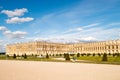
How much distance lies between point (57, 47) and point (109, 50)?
33.6m

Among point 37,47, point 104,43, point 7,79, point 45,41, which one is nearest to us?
point 7,79

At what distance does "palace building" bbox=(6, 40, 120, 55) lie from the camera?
88.4 metres

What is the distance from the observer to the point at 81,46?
10338 centimetres

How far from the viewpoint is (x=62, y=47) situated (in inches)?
4500

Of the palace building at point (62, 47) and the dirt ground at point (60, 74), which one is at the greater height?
the palace building at point (62, 47)

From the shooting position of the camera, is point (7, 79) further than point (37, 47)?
No

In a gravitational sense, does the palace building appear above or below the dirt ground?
above

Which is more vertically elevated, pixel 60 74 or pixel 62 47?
pixel 62 47

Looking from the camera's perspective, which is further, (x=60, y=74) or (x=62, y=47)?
(x=62, y=47)

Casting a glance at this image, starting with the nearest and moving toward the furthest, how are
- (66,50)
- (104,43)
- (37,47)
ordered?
(104,43)
(37,47)
(66,50)

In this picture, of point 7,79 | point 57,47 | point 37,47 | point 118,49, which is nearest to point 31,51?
point 37,47

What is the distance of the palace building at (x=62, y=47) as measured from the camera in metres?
88.4

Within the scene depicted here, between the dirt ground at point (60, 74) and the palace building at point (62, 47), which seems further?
the palace building at point (62, 47)

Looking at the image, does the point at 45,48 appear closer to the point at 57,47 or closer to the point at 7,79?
the point at 57,47
